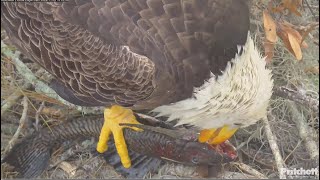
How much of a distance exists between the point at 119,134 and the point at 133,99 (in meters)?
0.47

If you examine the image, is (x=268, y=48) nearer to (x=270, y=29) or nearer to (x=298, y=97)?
(x=270, y=29)

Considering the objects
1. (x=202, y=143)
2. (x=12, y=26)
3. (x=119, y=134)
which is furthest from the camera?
(x=119, y=134)

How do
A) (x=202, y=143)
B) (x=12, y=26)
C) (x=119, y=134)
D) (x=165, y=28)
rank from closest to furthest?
(x=165, y=28), (x=12, y=26), (x=202, y=143), (x=119, y=134)

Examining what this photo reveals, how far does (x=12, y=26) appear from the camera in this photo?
2.18 meters

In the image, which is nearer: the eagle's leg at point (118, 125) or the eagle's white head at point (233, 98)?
the eagle's white head at point (233, 98)

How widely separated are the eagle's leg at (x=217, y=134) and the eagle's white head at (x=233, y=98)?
0.13 ft

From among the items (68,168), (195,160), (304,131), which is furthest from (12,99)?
(304,131)

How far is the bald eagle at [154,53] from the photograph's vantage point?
2.00 metres

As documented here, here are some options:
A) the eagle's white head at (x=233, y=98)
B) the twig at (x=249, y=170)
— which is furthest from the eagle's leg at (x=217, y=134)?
the twig at (x=249, y=170)

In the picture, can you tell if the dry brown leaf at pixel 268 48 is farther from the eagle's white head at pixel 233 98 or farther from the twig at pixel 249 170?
the twig at pixel 249 170

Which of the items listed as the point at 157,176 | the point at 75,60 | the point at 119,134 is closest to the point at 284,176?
the point at 157,176

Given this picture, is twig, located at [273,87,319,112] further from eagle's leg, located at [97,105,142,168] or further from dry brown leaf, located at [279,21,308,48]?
eagle's leg, located at [97,105,142,168]

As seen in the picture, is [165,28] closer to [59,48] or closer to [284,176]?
[59,48]

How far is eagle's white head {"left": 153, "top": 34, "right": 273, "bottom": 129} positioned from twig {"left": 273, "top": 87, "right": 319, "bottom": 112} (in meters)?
0.22
